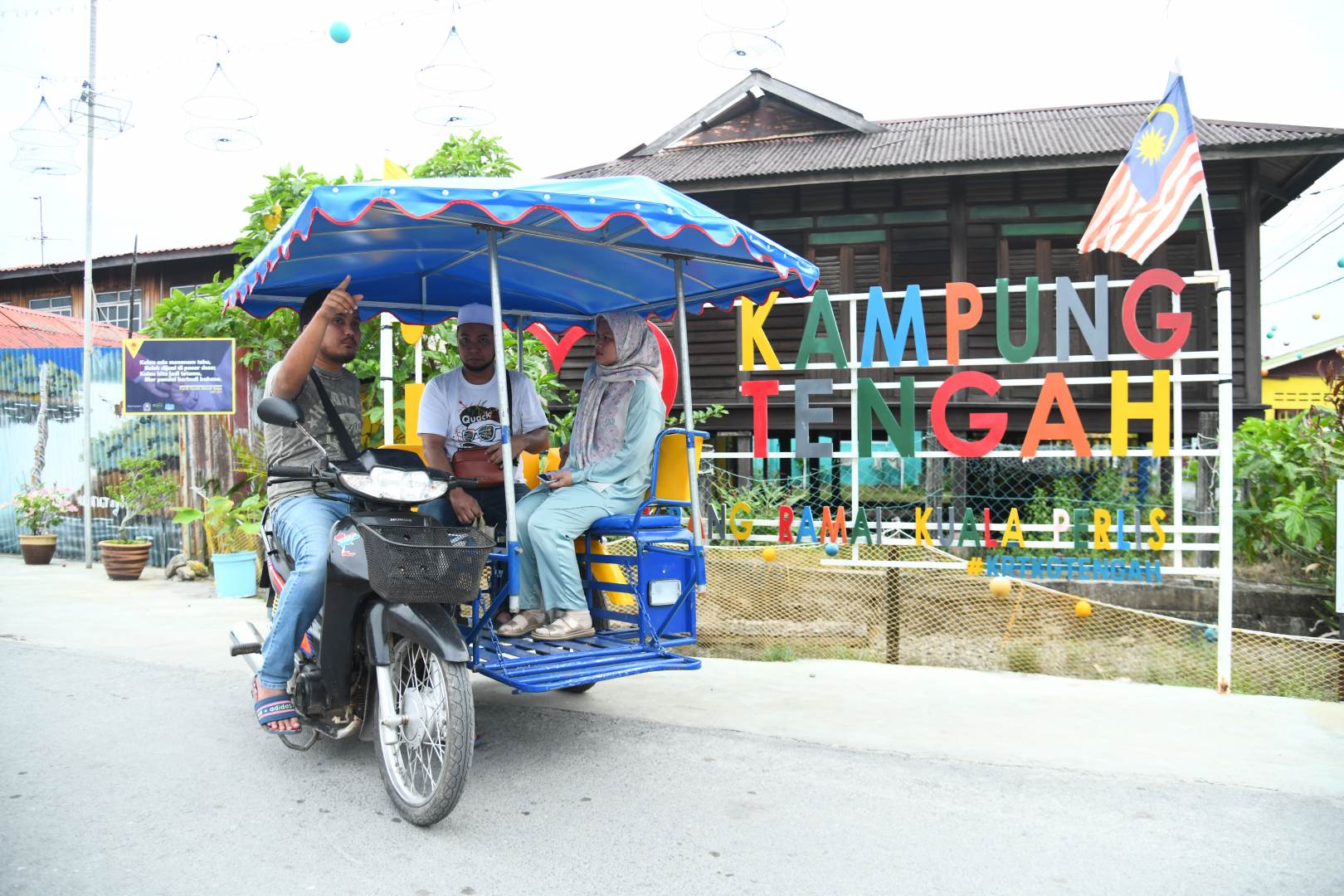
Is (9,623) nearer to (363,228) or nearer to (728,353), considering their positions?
(363,228)

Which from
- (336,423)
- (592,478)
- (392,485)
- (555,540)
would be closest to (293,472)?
(336,423)

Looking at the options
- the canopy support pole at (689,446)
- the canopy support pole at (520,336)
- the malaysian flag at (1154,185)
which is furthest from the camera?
the malaysian flag at (1154,185)

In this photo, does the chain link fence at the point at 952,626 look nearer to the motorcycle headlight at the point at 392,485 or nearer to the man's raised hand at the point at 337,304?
the motorcycle headlight at the point at 392,485

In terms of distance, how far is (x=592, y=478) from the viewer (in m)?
4.68

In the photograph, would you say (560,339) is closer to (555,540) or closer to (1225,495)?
(555,540)

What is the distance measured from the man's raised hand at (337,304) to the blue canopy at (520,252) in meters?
0.24

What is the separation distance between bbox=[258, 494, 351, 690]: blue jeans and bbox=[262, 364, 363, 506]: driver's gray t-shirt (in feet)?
0.62

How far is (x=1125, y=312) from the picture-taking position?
648 cm

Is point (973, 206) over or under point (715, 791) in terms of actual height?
over

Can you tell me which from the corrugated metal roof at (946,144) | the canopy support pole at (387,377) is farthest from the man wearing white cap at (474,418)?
the corrugated metal roof at (946,144)

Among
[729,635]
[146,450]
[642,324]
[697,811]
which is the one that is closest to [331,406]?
[642,324]

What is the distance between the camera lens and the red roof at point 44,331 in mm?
17441

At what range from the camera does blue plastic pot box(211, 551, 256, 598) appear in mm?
8523

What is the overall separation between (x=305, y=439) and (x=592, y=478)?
4.12ft
